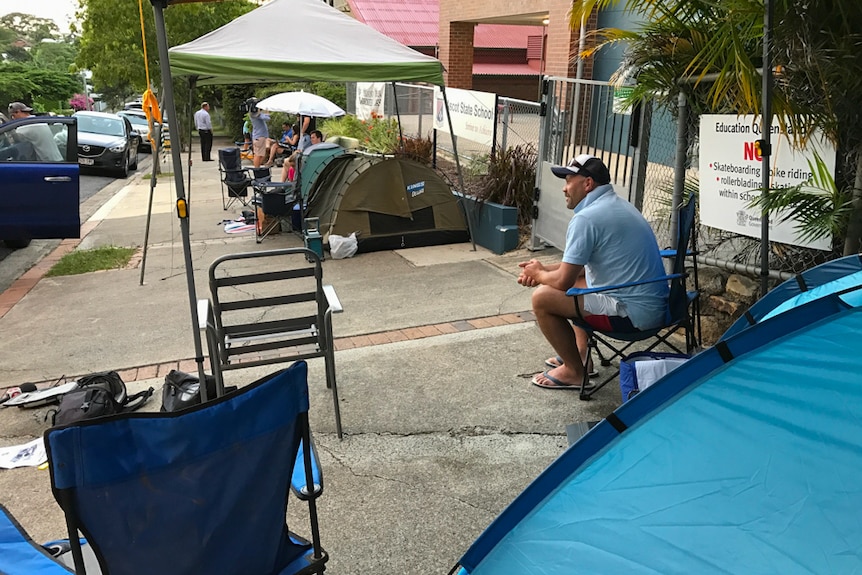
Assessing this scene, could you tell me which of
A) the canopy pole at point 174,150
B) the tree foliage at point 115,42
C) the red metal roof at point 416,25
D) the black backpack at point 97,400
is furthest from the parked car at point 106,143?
the canopy pole at point 174,150

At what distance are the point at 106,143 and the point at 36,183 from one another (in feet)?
36.6

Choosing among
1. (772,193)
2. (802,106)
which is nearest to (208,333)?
(772,193)

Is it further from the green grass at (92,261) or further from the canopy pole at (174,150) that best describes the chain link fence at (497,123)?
the canopy pole at (174,150)

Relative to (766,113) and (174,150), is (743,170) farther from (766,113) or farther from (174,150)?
(174,150)

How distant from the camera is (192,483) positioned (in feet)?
6.42

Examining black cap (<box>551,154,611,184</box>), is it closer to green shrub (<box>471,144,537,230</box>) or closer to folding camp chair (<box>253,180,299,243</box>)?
green shrub (<box>471,144,537,230</box>)

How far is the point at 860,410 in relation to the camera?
6.28ft

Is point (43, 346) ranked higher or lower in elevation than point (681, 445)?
lower

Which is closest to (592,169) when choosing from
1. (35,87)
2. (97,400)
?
(97,400)

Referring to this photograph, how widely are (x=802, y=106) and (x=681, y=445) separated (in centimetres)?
277

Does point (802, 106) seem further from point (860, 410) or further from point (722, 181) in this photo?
point (860, 410)

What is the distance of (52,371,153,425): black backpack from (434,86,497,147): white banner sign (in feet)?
19.6

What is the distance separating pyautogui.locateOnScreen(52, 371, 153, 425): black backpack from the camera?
399 cm

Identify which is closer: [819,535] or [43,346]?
[819,535]
